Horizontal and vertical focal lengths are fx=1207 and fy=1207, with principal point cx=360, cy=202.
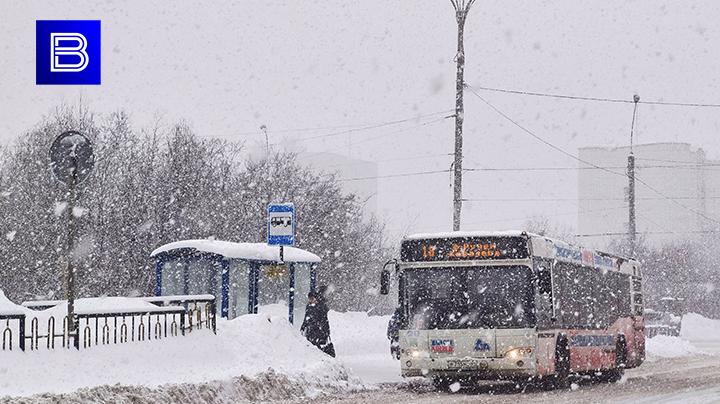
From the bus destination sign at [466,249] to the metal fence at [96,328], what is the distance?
361 cm

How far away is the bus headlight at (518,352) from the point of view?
19.8 m

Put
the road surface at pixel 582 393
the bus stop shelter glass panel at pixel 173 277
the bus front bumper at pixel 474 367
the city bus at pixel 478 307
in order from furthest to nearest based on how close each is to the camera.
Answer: the bus stop shelter glass panel at pixel 173 277
the city bus at pixel 478 307
the bus front bumper at pixel 474 367
the road surface at pixel 582 393

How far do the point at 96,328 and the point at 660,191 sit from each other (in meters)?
137

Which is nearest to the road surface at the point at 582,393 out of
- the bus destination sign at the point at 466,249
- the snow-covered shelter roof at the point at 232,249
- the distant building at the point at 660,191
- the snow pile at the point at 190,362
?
the snow pile at the point at 190,362

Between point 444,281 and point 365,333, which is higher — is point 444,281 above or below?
above

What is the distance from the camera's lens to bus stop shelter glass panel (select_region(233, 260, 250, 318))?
29.0 meters

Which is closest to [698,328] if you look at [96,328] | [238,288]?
[238,288]

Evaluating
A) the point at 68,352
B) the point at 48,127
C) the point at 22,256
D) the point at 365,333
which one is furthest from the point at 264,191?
the point at 68,352

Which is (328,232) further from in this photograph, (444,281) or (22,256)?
(444,281)

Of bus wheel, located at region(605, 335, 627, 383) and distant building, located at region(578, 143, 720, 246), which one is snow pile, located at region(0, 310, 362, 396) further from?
distant building, located at region(578, 143, 720, 246)

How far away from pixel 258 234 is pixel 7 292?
1425 cm

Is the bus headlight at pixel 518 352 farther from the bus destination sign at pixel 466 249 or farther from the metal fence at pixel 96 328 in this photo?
the metal fence at pixel 96 328

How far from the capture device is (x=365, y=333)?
37688mm

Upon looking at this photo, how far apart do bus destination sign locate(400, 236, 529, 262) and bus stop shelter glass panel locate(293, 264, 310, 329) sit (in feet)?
36.8
